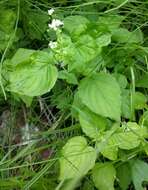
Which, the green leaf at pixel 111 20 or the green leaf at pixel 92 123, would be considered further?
the green leaf at pixel 111 20

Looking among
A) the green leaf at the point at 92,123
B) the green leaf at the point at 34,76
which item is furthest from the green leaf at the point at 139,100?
the green leaf at the point at 34,76

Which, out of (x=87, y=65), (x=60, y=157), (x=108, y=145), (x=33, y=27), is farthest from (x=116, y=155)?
(x=33, y=27)

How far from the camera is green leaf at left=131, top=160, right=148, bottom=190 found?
3.67ft

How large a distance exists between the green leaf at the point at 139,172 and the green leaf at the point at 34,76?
30cm

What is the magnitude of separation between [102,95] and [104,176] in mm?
201

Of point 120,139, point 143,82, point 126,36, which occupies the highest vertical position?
point 126,36

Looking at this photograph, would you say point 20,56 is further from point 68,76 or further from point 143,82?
point 143,82

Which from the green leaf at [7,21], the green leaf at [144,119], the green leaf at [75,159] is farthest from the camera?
the green leaf at [7,21]

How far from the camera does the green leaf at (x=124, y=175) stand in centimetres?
115

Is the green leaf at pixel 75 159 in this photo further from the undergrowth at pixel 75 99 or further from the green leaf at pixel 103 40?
the green leaf at pixel 103 40

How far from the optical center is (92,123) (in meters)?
1.12

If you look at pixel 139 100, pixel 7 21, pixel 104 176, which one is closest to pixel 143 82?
pixel 139 100

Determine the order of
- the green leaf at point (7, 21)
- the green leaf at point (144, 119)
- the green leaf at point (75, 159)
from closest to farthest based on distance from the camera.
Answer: the green leaf at point (75, 159) < the green leaf at point (144, 119) < the green leaf at point (7, 21)

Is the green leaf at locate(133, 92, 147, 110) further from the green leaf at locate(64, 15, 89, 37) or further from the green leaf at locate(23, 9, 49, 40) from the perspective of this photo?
the green leaf at locate(23, 9, 49, 40)
